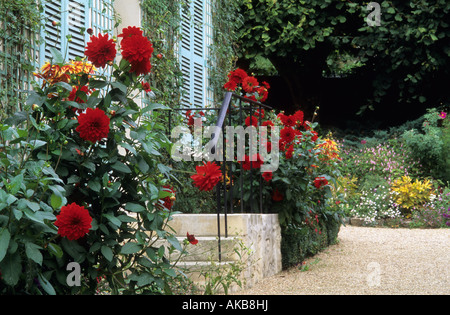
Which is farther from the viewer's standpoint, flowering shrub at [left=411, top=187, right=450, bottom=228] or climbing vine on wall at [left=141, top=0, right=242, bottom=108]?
flowering shrub at [left=411, top=187, right=450, bottom=228]

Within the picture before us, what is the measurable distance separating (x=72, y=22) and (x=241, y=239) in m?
2.33

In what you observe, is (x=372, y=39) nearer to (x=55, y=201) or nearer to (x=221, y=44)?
(x=221, y=44)

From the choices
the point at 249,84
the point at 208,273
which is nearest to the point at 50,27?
the point at 249,84

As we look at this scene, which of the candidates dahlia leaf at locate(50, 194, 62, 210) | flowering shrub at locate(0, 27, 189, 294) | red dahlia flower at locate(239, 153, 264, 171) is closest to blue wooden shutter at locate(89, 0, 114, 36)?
red dahlia flower at locate(239, 153, 264, 171)

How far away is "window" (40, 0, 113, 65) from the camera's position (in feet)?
13.7

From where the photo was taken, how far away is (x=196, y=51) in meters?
7.07

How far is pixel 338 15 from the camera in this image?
10.4 metres

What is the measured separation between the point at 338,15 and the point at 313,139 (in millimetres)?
6296

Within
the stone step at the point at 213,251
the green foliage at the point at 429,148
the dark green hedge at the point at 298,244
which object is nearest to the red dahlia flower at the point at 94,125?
the stone step at the point at 213,251

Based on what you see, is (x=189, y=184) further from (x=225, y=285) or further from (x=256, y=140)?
(x=225, y=285)

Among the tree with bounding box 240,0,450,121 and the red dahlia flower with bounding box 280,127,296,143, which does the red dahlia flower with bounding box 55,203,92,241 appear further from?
the tree with bounding box 240,0,450,121

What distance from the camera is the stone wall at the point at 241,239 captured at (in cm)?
367

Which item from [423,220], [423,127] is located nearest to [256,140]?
[423,220]
